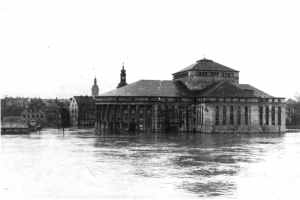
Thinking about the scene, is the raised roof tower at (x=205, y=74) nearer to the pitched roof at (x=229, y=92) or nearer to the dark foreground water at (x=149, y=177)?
the pitched roof at (x=229, y=92)

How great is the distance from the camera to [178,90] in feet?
320

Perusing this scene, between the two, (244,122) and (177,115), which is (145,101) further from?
(244,122)

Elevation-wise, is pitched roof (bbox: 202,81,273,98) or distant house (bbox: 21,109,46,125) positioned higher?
pitched roof (bbox: 202,81,273,98)

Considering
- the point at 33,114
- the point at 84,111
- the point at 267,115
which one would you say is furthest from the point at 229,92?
the point at 33,114

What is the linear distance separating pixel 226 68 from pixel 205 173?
7769 cm

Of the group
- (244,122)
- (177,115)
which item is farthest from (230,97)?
(177,115)

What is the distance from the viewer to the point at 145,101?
303ft

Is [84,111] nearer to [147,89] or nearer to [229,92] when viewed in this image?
[147,89]

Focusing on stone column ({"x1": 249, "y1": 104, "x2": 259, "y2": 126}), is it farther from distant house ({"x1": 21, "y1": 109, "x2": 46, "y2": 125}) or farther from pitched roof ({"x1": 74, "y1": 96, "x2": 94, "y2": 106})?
distant house ({"x1": 21, "y1": 109, "x2": 46, "y2": 125})

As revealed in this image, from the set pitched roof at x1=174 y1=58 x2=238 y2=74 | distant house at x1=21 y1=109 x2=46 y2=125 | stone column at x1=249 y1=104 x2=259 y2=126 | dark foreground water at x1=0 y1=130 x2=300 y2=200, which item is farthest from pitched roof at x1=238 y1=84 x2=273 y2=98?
distant house at x1=21 y1=109 x2=46 y2=125

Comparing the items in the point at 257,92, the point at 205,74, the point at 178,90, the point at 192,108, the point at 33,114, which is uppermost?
the point at 205,74

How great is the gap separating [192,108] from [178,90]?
5.19 metres

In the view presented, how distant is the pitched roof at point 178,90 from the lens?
295ft

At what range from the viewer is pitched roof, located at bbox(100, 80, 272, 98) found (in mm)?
89938
